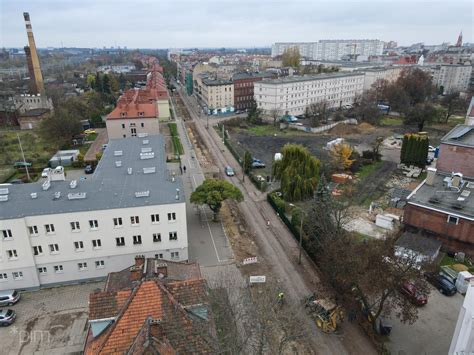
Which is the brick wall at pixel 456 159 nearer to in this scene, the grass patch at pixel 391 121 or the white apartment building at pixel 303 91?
the grass patch at pixel 391 121

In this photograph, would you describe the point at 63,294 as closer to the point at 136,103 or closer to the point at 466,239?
the point at 466,239

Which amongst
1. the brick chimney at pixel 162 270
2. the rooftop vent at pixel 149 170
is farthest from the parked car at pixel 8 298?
the rooftop vent at pixel 149 170

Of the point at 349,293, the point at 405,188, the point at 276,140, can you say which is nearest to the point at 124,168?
the point at 349,293

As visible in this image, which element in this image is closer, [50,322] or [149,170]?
[50,322]

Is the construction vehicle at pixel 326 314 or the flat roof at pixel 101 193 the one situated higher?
the flat roof at pixel 101 193

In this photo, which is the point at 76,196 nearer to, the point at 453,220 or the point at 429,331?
the point at 429,331

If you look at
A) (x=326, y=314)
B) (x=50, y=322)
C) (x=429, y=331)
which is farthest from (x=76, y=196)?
(x=429, y=331)

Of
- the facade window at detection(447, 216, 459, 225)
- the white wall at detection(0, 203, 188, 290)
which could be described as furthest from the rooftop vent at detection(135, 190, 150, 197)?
the facade window at detection(447, 216, 459, 225)
